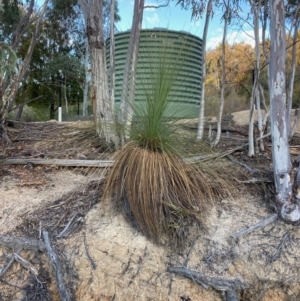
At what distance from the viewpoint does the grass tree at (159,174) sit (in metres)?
2.09

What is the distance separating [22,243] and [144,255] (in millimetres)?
792

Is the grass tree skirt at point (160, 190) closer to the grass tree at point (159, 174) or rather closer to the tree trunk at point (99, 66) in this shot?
the grass tree at point (159, 174)

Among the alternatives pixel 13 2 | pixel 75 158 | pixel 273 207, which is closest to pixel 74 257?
pixel 75 158

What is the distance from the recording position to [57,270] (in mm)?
1886

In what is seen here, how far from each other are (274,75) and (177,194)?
3.55ft

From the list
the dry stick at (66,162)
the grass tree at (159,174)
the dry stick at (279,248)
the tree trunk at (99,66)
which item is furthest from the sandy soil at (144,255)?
the tree trunk at (99,66)

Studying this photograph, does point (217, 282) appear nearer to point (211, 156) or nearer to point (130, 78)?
point (211, 156)

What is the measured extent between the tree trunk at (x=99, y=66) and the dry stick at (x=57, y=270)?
4.22 ft

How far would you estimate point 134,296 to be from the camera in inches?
73.7

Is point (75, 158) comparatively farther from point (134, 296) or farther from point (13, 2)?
point (13, 2)

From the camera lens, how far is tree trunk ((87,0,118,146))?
10.2 ft

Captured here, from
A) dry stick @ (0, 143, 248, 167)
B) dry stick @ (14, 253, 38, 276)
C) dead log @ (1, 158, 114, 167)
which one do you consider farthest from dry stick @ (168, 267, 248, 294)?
dead log @ (1, 158, 114, 167)

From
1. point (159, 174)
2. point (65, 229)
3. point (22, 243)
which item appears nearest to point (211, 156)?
point (159, 174)

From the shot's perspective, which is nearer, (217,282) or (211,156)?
(217,282)
